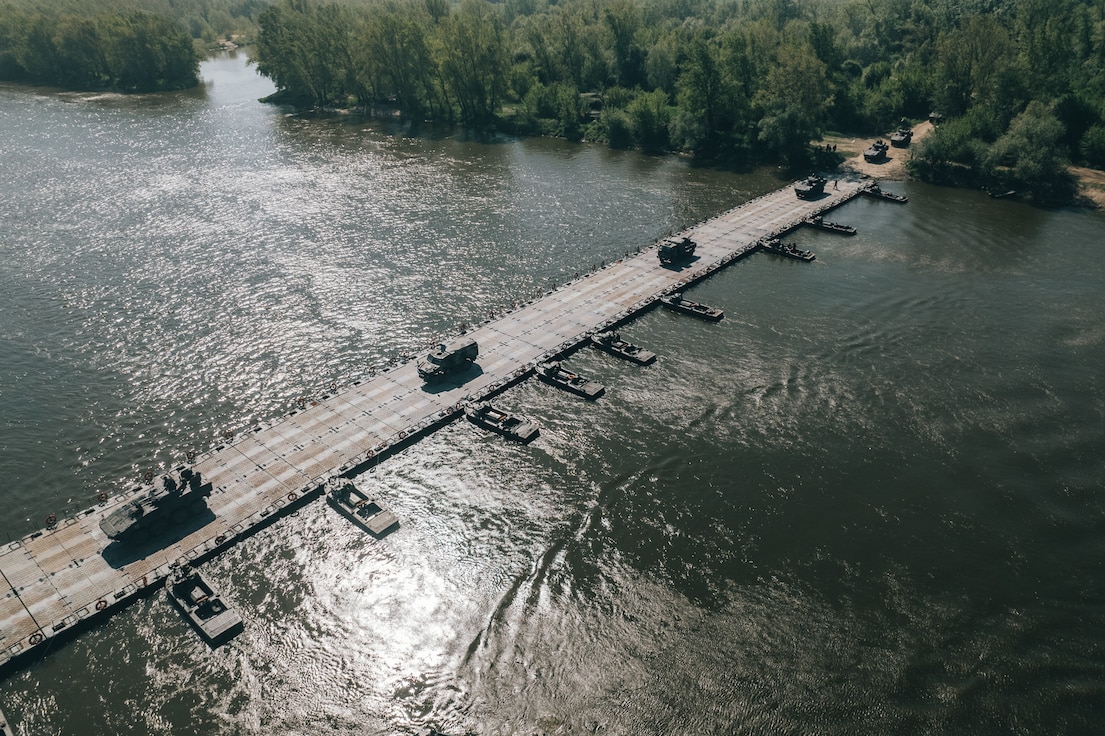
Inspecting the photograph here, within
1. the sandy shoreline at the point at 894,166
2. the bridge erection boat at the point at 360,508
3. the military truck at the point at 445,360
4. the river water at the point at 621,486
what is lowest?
the river water at the point at 621,486

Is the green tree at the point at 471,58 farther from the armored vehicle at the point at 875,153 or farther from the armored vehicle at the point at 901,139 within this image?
the armored vehicle at the point at 901,139

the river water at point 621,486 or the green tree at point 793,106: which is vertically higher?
the green tree at point 793,106

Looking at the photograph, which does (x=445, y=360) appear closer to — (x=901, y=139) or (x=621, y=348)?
(x=621, y=348)

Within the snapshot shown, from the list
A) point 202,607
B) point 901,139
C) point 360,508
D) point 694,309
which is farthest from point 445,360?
point 901,139

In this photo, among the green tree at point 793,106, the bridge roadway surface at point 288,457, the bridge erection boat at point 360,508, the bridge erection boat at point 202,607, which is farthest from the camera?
the green tree at point 793,106

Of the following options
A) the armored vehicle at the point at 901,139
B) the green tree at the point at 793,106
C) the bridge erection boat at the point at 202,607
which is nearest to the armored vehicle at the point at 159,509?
the bridge erection boat at the point at 202,607

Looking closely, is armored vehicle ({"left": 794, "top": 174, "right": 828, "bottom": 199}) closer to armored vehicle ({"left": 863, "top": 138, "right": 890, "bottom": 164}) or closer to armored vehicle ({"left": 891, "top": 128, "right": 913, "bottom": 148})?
armored vehicle ({"left": 863, "top": 138, "right": 890, "bottom": 164})

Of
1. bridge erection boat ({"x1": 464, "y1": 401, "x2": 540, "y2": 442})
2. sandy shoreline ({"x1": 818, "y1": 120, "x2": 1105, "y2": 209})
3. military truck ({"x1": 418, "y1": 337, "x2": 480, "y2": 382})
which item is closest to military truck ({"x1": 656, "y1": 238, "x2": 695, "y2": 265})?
military truck ({"x1": 418, "y1": 337, "x2": 480, "y2": 382})

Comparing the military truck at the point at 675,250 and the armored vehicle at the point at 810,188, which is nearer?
the military truck at the point at 675,250
